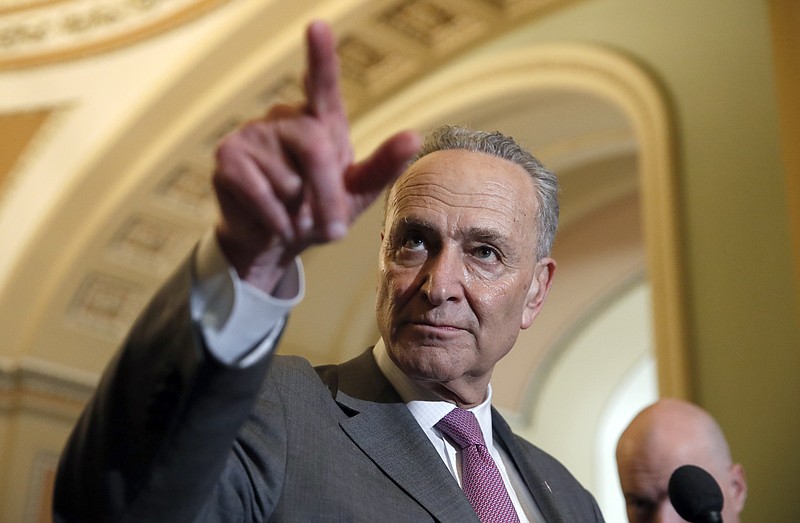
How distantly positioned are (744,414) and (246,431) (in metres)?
3.10

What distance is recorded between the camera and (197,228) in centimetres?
811

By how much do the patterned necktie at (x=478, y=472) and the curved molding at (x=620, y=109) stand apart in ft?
9.07

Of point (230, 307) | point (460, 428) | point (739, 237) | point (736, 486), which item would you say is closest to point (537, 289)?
point (460, 428)

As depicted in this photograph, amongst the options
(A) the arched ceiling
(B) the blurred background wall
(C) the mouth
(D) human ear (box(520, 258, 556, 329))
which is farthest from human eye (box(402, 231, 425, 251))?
(A) the arched ceiling

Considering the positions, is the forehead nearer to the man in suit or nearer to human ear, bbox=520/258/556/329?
the man in suit

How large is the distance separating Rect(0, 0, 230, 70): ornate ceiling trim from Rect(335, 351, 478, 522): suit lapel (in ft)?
21.5

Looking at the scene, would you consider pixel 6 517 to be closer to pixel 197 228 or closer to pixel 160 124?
pixel 197 228

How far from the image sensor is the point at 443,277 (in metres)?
1.71

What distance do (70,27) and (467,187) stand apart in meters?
7.22

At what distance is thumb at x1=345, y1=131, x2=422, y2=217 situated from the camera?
1060 millimetres

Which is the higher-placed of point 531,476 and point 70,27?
point 70,27

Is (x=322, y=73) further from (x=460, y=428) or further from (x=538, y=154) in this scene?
(x=538, y=154)

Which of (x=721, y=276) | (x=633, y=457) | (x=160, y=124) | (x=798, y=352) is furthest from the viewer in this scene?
(x=160, y=124)

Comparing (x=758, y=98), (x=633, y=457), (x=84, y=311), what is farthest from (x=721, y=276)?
(x=84, y=311)
